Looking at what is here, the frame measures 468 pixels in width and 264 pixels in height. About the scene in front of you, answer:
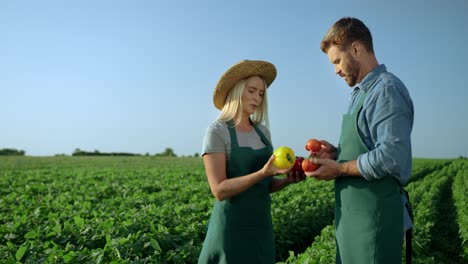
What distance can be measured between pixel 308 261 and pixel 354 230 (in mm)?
1566

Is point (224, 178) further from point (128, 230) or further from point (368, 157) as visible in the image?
point (128, 230)

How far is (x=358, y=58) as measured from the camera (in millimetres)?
2551

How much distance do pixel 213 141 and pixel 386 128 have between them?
109cm

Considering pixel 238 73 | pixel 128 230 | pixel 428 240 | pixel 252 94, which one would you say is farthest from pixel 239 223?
pixel 428 240

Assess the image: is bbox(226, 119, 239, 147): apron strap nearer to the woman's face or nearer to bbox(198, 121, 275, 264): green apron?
bbox(198, 121, 275, 264): green apron

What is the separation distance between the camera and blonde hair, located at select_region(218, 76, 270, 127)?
113 inches

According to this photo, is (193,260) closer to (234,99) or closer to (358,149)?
(234,99)

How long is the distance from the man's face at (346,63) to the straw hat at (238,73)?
0.53m

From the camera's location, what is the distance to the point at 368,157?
231 cm

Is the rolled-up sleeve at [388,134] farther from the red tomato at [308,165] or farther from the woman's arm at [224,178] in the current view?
the woman's arm at [224,178]

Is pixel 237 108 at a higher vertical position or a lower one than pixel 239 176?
higher

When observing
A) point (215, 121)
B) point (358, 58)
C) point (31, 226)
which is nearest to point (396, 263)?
point (358, 58)

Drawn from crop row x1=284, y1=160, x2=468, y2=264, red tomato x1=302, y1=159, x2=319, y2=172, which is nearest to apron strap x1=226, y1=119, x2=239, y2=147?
red tomato x1=302, y1=159, x2=319, y2=172

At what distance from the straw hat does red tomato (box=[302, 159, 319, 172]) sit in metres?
0.81
